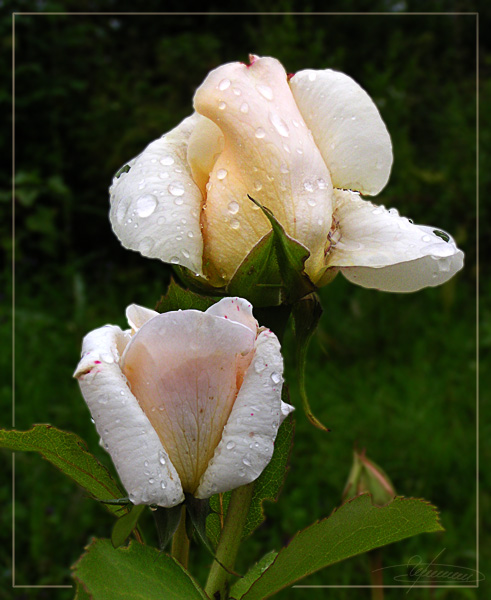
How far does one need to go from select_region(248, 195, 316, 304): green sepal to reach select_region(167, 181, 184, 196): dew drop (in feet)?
0.13

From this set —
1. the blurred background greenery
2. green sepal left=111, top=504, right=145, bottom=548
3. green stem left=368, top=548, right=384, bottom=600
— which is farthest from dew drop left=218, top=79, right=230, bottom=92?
the blurred background greenery

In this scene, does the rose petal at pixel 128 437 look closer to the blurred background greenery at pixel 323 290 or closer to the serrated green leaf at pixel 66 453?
the serrated green leaf at pixel 66 453

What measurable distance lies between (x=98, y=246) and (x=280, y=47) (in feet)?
2.42

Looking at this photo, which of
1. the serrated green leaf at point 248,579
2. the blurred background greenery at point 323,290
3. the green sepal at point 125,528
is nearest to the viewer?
the green sepal at point 125,528

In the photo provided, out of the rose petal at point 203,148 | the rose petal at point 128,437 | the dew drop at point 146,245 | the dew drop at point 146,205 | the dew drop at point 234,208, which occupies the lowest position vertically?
the rose petal at point 128,437

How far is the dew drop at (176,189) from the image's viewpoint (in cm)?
34

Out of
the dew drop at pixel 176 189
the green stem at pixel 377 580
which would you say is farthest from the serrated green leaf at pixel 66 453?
the green stem at pixel 377 580

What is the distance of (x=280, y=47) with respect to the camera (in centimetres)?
158

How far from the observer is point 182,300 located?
1.18 ft

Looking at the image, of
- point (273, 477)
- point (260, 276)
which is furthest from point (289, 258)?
point (273, 477)

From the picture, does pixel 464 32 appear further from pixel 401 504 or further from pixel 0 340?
pixel 401 504

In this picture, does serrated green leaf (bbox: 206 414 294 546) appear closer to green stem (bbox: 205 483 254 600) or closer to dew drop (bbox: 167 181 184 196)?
green stem (bbox: 205 483 254 600)

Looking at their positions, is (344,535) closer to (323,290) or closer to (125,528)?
(125,528)

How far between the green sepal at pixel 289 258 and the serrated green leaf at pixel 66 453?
0.13m
